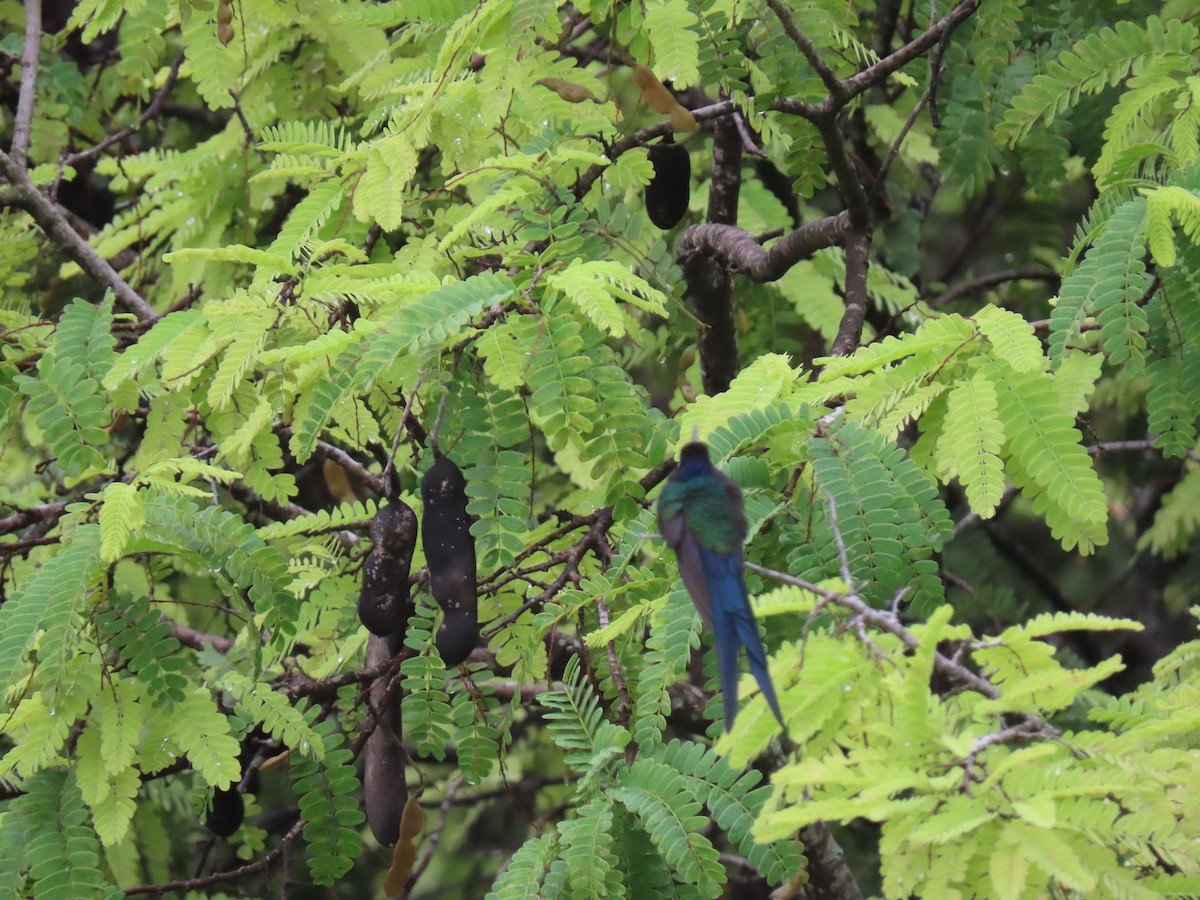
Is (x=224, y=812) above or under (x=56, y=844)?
under

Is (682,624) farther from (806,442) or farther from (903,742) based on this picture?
(903,742)

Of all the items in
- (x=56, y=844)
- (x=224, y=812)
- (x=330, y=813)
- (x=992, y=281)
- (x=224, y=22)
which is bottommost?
(x=224, y=812)

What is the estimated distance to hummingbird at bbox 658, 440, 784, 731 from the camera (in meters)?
1.70

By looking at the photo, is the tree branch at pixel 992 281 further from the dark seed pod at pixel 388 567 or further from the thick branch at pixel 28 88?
the thick branch at pixel 28 88

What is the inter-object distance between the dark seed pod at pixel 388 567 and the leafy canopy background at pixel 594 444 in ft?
0.36

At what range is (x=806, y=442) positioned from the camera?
2.14 m

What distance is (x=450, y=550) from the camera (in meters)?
2.23

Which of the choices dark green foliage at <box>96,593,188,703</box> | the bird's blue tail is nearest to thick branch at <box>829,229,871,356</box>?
the bird's blue tail

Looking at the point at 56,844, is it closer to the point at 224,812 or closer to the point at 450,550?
the point at 224,812

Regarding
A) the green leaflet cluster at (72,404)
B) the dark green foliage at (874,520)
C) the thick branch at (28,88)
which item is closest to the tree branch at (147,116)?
the thick branch at (28,88)

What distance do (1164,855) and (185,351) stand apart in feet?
6.30

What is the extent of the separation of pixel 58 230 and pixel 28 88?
28.0 inches

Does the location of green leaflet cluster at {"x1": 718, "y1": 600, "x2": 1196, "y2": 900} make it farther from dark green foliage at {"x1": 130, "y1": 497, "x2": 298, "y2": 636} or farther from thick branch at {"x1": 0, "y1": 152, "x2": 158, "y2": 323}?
thick branch at {"x1": 0, "y1": 152, "x2": 158, "y2": 323}

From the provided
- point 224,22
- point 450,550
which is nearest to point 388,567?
point 450,550
